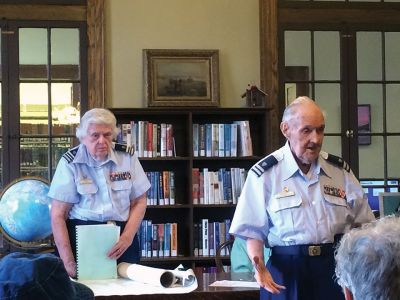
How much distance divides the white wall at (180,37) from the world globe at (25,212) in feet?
4.34

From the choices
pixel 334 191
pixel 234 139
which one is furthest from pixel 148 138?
pixel 334 191

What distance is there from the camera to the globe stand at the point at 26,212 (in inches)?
176

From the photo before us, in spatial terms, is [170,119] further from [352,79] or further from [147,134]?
[352,79]

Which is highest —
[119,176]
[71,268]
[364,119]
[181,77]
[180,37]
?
[180,37]

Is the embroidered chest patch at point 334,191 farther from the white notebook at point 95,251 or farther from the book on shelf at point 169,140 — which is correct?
the book on shelf at point 169,140

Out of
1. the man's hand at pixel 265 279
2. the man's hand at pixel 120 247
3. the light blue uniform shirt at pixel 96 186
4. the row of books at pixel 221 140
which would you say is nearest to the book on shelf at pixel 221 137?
the row of books at pixel 221 140

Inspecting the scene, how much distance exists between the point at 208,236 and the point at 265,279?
2.84 metres

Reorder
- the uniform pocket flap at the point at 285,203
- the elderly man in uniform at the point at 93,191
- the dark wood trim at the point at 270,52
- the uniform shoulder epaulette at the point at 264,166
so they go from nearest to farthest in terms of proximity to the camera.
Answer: the uniform pocket flap at the point at 285,203 < the uniform shoulder epaulette at the point at 264,166 < the elderly man in uniform at the point at 93,191 < the dark wood trim at the point at 270,52

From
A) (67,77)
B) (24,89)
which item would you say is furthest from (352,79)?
(24,89)

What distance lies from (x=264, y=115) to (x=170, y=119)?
823 millimetres

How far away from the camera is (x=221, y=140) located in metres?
5.53

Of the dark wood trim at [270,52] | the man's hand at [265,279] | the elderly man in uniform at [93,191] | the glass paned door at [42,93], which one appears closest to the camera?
the man's hand at [265,279]

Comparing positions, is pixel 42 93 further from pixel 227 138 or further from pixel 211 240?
pixel 211 240

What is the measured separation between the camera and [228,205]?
5477 millimetres
